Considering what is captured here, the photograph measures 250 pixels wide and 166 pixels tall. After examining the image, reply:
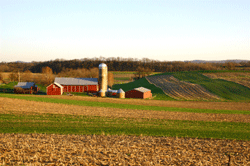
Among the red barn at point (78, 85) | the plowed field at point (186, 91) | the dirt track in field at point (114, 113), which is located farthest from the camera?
the red barn at point (78, 85)

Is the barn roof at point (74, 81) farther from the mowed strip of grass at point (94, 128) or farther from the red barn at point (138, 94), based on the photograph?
the mowed strip of grass at point (94, 128)

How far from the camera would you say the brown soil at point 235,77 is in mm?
77625

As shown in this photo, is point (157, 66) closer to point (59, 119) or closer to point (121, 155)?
point (59, 119)

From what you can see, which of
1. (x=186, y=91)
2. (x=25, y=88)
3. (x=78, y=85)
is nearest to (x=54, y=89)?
(x=78, y=85)

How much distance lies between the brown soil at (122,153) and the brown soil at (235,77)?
66807 millimetres

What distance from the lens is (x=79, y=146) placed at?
14.3 metres

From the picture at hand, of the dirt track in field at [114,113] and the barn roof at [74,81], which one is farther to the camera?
the barn roof at [74,81]

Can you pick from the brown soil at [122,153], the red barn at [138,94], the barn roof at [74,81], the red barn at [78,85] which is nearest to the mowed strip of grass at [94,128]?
the brown soil at [122,153]

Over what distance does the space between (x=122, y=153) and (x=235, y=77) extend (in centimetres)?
8216

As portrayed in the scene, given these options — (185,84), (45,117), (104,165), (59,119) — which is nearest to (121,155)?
(104,165)

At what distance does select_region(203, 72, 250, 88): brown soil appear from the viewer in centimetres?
7762

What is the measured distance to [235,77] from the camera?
277 ft

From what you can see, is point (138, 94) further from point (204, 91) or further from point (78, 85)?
point (204, 91)

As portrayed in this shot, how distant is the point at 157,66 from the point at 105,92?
122130 millimetres
